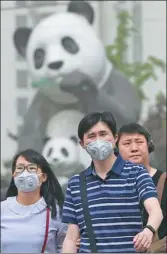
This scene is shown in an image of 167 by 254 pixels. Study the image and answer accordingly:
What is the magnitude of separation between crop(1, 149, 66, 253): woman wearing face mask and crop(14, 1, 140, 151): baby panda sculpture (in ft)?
13.8

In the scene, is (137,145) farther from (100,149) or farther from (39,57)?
(39,57)

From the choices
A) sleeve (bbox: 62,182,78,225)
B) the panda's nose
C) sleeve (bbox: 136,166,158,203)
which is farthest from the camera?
the panda's nose

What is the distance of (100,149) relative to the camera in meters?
2.12

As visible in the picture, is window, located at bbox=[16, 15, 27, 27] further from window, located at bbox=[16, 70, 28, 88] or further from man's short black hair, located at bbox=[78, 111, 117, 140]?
man's short black hair, located at bbox=[78, 111, 117, 140]

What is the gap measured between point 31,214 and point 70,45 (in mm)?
4524

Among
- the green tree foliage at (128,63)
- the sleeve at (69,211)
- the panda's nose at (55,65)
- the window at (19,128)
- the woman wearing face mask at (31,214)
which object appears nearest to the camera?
the sleeve at (69,211)

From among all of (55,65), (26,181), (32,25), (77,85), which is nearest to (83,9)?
(32,25)

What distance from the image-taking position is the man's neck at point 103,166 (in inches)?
84.5

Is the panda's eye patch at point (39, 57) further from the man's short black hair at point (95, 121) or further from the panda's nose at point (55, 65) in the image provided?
the man's short black hair at point (95, 121)

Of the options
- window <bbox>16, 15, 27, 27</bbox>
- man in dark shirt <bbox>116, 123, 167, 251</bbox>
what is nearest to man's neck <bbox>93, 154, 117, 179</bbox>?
man in dark shirt <bbox>116, 123, 167, 251</bbox>

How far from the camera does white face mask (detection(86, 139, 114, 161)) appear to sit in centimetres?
212

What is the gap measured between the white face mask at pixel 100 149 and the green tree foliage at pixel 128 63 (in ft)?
15.8

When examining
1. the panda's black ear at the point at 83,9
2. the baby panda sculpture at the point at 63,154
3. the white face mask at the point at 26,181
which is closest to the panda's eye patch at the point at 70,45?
the panda's black ear at the point at 83,9

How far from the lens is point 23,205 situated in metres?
2.48
